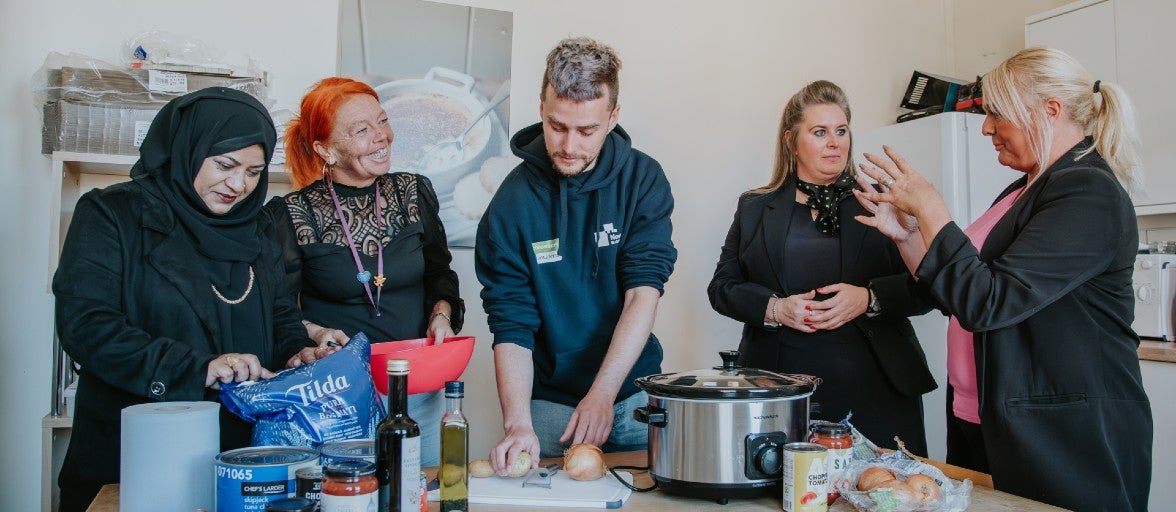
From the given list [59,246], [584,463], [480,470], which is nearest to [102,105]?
[59,246]

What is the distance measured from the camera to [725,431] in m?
1.20

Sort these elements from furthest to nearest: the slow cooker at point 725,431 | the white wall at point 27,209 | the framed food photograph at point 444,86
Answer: the framed food photograph at point 444,86 → the white wall at point 27,209 → the slow cooker at point 725,431

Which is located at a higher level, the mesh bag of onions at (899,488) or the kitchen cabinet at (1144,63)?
the kitchen cabinet at (1144,63)

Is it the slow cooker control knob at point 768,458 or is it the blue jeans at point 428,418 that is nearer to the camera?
the slow cooker control knob at point 768,458

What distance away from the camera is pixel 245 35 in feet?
8.74

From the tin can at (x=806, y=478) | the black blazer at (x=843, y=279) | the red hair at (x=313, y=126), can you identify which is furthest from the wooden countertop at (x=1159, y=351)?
the red hair at (x=313, y=126)

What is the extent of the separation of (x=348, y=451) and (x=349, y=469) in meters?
0.15

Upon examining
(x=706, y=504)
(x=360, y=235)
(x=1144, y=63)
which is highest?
(x=1144, y=63)

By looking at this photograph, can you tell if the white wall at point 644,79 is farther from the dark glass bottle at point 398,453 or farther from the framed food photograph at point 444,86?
the dark glass bottle at point 398,453

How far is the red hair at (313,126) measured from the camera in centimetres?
201

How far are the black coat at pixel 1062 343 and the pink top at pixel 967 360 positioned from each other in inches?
5.3

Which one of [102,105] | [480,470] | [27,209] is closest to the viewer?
[480,470]

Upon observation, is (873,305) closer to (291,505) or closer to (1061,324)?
(1061,324)

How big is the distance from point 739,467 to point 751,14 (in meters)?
2.63
